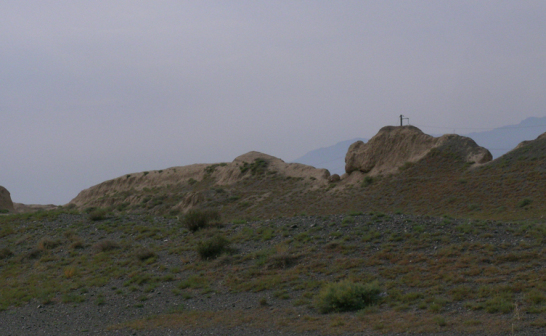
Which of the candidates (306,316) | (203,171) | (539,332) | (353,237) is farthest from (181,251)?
(203,171)

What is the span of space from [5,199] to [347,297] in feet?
182

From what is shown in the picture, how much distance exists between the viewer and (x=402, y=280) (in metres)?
12.4

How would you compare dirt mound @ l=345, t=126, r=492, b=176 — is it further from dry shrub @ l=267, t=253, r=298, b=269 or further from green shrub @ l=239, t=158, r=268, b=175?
dry shrub @ l=267, t=253, r=298, b=269

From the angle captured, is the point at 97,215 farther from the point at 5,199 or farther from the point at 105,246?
the point at 5,199

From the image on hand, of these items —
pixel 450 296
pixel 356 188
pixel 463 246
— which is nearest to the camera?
pixel 450 296

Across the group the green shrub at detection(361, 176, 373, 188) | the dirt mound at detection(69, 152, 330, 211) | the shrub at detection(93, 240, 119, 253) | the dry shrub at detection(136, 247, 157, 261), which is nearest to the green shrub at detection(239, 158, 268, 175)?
the dirt mound at detection(69, 152, 330, 211)

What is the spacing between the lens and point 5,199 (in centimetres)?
5694

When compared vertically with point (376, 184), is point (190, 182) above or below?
above

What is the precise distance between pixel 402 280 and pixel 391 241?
351 centimetres

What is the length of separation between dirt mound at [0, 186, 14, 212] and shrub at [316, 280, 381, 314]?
171ft

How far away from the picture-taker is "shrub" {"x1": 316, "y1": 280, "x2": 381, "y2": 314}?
1110 centimetres

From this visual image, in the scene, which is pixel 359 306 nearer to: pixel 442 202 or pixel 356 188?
pixel 442 202

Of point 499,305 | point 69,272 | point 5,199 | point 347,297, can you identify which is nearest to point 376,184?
point 69,272

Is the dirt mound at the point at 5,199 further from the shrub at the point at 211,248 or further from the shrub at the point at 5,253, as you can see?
the shrub at the point at 211,248
